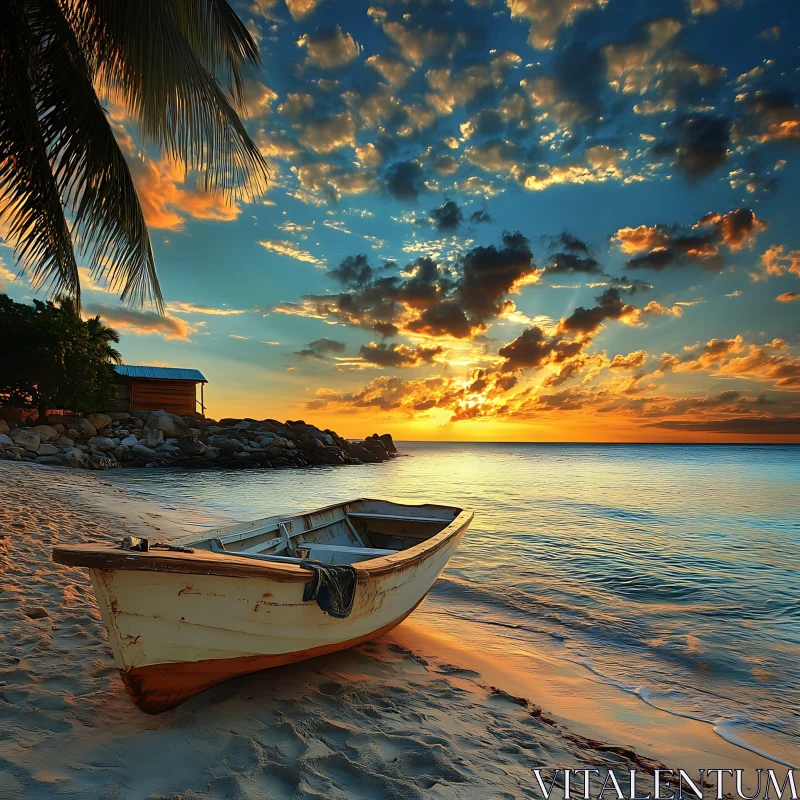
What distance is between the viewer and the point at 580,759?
3285 millimetres

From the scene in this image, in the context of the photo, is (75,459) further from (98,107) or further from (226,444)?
(98,107)

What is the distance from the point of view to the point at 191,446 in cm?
2866

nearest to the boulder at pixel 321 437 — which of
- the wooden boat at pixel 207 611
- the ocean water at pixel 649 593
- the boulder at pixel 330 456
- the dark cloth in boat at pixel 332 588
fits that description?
the boulder at pixel 330 456

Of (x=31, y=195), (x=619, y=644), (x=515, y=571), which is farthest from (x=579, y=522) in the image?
(x=31, y=195)

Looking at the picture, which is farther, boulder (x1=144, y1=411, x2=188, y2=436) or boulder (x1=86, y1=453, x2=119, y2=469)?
boulder (x1=144, y1=411, x2=188, y2=436)

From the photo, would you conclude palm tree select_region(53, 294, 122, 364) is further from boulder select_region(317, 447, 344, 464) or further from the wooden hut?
boulder select_region(317, 447, 344, 464)

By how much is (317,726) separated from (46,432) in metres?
26.5

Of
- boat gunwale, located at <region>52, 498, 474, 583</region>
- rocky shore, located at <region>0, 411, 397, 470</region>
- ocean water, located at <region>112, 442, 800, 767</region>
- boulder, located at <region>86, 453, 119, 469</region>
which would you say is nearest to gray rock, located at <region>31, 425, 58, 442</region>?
rocky shore, located at <region>0, 411, 397, 470</region>

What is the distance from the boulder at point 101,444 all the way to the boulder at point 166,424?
4.02 metres

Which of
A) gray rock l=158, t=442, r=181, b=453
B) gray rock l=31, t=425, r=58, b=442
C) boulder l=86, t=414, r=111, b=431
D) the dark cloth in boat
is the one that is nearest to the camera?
the dark cloth in boat

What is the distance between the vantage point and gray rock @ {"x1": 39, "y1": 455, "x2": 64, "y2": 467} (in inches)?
834

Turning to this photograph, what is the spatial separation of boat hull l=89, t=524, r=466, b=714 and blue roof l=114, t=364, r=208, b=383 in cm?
3419

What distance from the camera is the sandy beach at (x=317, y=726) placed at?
2582 millimetres

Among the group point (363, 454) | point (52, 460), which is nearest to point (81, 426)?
point (52, 460)
